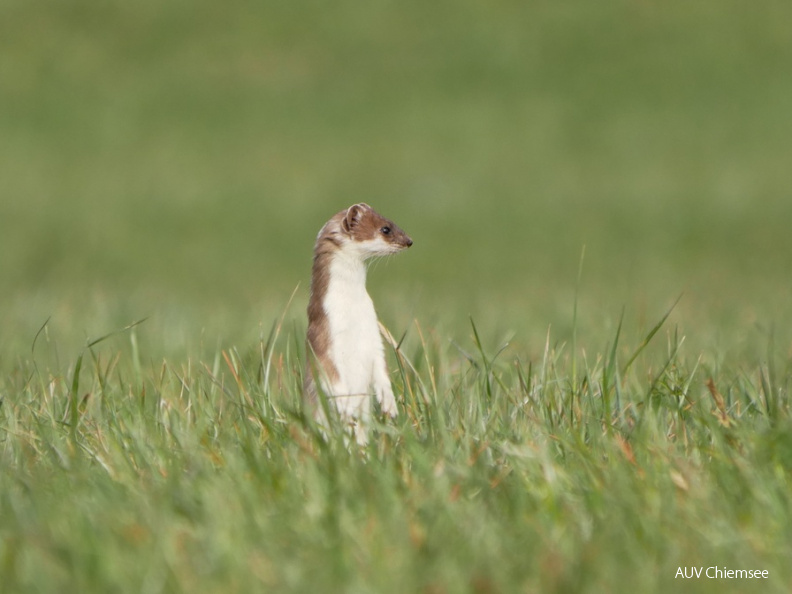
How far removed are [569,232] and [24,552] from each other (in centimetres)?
1347

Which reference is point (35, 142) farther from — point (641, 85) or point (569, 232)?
point (641, 85)

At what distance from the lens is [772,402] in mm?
3373

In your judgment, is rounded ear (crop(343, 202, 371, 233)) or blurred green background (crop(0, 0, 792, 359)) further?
blurred green background (crop(0, 0, 792, 359))

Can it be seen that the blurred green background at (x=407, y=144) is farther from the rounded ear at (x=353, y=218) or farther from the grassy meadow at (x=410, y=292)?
the rounded ear at (x=353, y=218)

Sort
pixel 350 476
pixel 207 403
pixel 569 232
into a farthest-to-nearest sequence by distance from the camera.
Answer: pixel 569 232, pixel 207 403, pixel 350 476

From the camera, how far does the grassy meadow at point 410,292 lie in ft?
8.68

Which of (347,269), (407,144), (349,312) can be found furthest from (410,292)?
(407,144)

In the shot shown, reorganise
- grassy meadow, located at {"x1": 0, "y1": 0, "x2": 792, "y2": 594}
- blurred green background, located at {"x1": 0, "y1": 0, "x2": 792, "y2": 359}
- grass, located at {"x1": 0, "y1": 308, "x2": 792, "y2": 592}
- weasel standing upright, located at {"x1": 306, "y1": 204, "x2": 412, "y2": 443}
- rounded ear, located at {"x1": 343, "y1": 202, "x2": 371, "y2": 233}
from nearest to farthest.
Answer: grass, located at {"x1": 0, "y1": 308, "x2": 792, "y2": 592}
grassy meadow, located at {"x1": 0, "y1": 0, "x2": 792, "y2": 594}
weasel standing upright, located at {"x1": 306, "y1": 204, "x2": 412, "y2": 443}
rounded ear, located at {"x1": 343, "y1": 202, "x2": 371, "y2": 233}
blurred green background, located at {"x1": 0, "y1": 0, "x2": 792, "y2": 359}

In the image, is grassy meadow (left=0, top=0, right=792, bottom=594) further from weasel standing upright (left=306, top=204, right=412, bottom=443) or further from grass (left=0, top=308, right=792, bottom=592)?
weasel standing upright (left=306, top=204, right=412, bottom=443)

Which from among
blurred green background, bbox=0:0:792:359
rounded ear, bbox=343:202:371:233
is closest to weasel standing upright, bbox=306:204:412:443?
rounded ear, bbox=343:202:371:233

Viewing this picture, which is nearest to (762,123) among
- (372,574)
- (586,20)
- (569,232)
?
(586,20)

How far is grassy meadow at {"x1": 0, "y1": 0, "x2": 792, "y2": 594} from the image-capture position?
2646mm

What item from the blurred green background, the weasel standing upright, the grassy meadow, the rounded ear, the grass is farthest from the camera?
the blurred green background

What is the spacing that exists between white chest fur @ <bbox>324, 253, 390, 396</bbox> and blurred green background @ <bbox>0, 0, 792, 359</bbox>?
6424 millimetres
